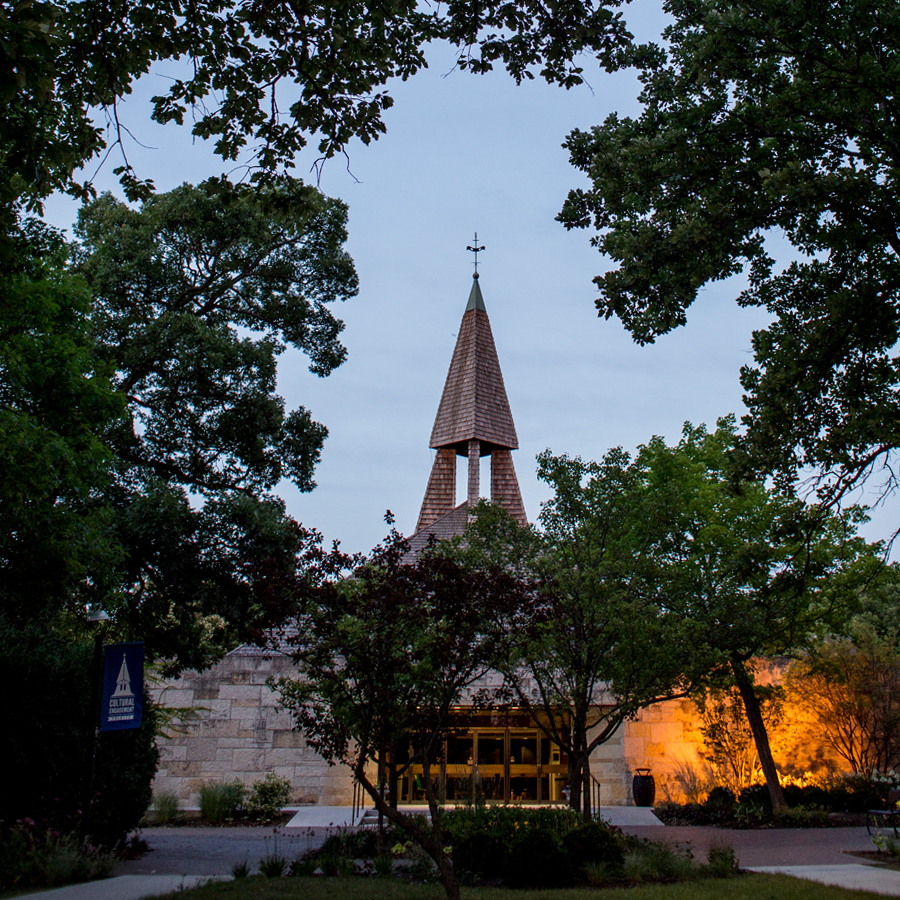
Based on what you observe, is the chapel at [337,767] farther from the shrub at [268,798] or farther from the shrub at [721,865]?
the shrub at [721,865]

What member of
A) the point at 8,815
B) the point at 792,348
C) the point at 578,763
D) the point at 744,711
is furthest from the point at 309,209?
the point at 744,711

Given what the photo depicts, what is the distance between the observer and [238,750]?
68.1ft

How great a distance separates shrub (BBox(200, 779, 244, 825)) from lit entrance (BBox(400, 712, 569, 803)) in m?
5.27

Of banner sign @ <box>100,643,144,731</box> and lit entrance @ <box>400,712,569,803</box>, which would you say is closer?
banner sign @ <box>100,643,144,731</box>

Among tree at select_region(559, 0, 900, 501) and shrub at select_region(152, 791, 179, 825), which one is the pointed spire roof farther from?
tree at select_region(559, 0, 900, 501)

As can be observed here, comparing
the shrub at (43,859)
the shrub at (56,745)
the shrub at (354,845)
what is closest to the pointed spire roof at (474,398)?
the shrub at (354,845)

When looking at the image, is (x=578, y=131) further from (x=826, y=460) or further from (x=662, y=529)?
(x=662, y=529)

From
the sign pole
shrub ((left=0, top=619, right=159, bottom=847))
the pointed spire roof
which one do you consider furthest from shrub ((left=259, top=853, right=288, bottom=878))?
the pointed spire roof

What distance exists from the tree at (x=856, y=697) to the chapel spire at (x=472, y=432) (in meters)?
12.8

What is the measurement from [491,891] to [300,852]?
436cm

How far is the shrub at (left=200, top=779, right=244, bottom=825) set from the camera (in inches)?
712

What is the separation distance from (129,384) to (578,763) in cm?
1210

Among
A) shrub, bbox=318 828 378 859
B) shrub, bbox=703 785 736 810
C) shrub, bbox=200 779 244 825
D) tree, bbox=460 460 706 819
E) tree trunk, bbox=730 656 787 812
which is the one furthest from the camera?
shrub, bbox=703 785 736 810

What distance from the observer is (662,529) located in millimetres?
15016
